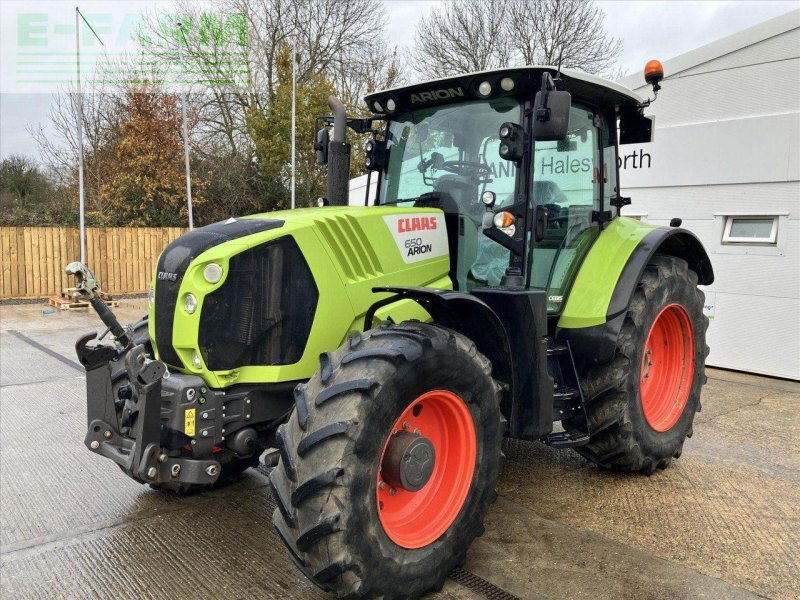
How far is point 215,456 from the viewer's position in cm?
291

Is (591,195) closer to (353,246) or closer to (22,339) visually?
(353,246)

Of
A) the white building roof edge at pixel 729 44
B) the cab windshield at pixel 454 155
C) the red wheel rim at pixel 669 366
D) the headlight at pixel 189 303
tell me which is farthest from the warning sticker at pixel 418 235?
the white building roof edge at pixel 729 44

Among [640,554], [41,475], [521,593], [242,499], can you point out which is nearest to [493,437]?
[521,593]

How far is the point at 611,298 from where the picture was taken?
374 centimetres

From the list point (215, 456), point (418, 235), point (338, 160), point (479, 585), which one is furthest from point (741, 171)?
point (215, 456)

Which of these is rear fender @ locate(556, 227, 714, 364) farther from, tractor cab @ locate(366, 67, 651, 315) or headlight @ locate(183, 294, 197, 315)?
headlight @ locate(183, 294, 197, 315)

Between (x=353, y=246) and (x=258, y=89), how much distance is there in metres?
20.5

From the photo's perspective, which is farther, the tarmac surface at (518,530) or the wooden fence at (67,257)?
the wooden fence at (67,257)

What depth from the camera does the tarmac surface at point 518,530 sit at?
2.84 metres

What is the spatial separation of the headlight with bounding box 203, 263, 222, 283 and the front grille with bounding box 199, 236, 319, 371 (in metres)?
0.04

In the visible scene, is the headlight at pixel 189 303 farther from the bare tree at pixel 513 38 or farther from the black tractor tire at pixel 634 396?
the bare tree at pixel 513 38

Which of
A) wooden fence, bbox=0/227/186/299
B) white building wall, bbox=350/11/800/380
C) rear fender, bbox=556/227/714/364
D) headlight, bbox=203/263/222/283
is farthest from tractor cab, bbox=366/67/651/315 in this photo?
wooden fence, bbox=0/227/186/299

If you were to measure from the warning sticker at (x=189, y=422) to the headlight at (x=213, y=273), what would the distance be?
0.55m

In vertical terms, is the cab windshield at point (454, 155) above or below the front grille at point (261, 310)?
above
